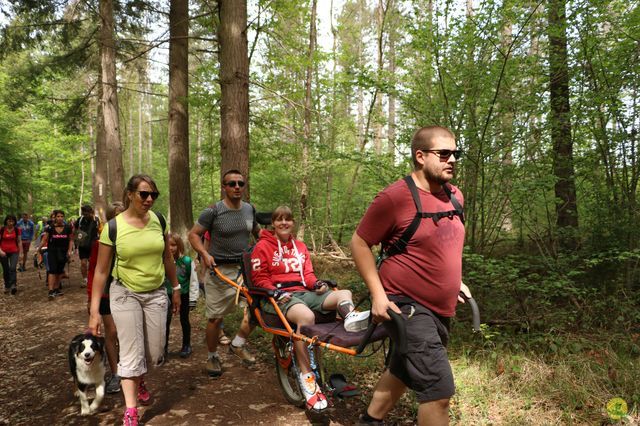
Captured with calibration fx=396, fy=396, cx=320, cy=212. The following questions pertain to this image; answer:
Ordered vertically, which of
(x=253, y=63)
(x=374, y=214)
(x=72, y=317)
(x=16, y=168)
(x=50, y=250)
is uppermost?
(x=253, y=63)

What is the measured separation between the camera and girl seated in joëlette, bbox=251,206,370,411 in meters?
3.31

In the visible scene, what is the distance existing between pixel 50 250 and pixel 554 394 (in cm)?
950

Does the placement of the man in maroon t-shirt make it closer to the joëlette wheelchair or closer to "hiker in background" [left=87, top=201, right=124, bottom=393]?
the joëlette wheelchair

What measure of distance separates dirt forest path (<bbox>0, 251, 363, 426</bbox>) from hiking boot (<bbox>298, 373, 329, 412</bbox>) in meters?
0.44

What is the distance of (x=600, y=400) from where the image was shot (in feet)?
12.2

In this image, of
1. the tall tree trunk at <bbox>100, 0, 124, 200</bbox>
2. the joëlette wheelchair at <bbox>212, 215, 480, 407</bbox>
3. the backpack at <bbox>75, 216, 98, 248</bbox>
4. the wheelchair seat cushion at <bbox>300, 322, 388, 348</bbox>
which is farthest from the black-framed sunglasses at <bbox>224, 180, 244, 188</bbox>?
the tall tree trunk at <bbox>100, 0, 124, 200</bbox>

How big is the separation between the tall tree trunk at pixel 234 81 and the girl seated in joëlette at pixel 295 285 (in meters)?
2.61

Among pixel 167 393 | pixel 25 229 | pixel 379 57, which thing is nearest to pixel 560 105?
pixel 167 393

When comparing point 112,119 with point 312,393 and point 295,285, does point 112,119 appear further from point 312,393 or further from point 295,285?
point 312,393

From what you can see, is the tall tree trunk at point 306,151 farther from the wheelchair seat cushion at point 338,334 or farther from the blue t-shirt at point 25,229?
the wheelchair seat cushion at point 338,334

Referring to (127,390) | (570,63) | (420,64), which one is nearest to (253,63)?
(420,64)

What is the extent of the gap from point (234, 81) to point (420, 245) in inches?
187

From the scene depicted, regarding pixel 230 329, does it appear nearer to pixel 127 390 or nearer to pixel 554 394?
pixel 127 390

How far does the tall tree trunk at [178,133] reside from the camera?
1062 centimetres
